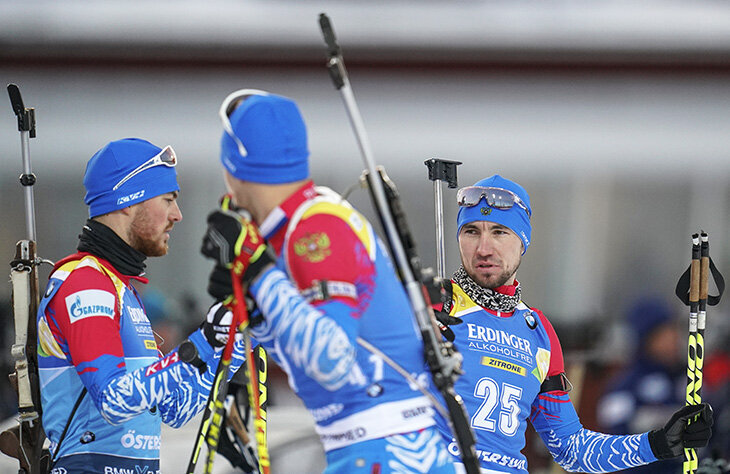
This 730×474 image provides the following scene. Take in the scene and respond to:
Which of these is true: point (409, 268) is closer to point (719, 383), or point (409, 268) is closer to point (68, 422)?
point (68, 422)

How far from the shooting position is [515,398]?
8.91ft

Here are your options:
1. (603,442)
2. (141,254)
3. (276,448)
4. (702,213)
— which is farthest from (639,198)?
(141,254)

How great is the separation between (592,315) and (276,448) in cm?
383

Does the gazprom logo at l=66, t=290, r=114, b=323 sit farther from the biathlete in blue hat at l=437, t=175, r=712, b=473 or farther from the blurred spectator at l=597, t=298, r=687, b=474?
the blurred spectator at l=597, t=298, r=687, b=474

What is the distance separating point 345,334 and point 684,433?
1.59 m

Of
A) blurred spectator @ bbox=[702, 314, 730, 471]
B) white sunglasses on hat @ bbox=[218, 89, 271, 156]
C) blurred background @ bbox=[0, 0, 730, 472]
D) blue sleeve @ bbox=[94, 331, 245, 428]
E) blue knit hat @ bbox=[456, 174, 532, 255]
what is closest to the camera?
white sunglasses on hat @ bbox=[218, 89, 271, 156]

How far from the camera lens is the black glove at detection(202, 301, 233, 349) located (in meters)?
2.22

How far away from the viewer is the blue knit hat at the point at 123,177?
2.56 metres

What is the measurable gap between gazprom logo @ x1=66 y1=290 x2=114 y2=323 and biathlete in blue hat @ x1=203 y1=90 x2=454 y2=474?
681 mm

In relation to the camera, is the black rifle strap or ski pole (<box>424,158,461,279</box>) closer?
the black rifle strap

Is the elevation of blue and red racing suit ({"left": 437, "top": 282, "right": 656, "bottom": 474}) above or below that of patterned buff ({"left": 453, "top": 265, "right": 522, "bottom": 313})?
below

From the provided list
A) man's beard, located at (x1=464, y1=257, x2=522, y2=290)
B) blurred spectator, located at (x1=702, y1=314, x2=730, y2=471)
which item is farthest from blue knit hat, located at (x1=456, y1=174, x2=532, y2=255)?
blurred spectator, located at (x1=702, y1=314, x2=730, y2=471)

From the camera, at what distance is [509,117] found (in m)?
7.13

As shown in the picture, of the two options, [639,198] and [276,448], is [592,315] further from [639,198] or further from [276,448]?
[276,448]
